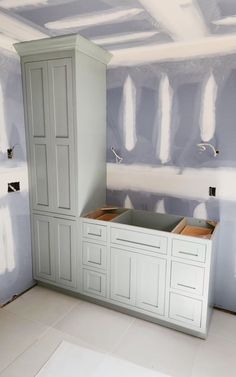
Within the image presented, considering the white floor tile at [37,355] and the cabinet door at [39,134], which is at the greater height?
the cabinet door at [39,134]

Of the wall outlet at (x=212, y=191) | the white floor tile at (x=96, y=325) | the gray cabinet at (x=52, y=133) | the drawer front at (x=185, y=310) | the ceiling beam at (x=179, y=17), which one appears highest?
the ceiling beam at (x=179, y=17)

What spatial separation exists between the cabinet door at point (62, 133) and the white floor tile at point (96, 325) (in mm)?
925

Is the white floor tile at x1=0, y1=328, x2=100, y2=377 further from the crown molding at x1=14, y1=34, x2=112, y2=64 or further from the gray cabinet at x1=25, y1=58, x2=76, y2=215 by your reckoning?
the crown molding at x1=14, y1=34, x2=112, y2=64

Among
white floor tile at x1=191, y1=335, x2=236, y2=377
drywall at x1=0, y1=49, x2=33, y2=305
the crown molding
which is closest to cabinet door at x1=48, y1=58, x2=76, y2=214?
the crown molding

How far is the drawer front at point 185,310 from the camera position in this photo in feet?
7.34

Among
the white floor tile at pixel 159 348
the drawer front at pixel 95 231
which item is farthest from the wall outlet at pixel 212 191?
the white floor tile at pixel 159 348

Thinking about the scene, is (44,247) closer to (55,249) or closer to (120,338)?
(55,249)

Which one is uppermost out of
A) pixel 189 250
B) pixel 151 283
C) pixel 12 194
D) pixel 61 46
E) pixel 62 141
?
pixel 61 46

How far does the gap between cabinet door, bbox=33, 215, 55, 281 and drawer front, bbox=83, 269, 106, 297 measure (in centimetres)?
38

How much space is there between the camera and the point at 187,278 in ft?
7.38

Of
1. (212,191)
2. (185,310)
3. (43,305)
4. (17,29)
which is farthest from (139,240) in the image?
(17,29)

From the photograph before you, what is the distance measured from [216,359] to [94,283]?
3.84ft

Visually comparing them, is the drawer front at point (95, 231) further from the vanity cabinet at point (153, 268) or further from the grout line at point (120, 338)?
the grout line at point (120, 338)

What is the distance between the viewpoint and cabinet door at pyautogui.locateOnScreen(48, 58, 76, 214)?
8.02ft
